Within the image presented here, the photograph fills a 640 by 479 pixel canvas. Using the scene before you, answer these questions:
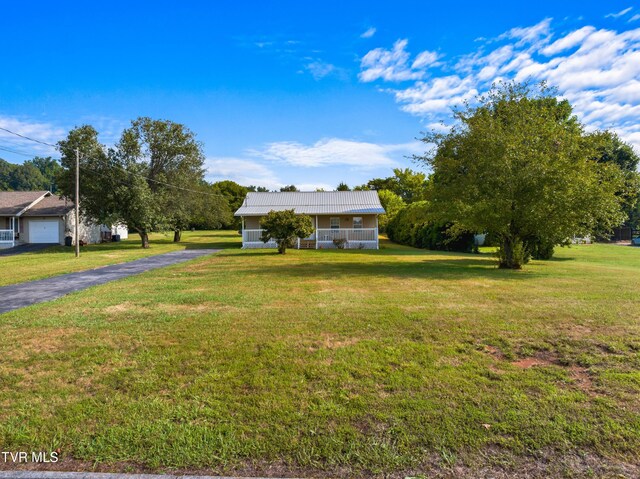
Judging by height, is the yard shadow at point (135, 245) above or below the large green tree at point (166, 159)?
below

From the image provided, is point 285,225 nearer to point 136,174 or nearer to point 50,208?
point 136,174

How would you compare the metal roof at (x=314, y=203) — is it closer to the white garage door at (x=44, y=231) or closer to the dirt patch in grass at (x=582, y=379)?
the white garage door at (x=44, y=231)

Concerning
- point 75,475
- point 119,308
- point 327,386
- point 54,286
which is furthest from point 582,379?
point 54,286

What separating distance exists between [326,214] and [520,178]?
584 inches

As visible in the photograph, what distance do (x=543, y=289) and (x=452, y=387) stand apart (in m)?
6.26

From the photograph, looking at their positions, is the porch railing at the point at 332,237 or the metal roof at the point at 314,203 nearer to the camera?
the porch railing at the point at 332,237

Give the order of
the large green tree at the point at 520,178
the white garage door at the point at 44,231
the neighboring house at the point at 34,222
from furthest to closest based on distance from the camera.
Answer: the white garage door at the point at 44,231 < the neighboring house at the point at 34,222 < the large green tree at the point at 520,178

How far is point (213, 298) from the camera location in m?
7.52

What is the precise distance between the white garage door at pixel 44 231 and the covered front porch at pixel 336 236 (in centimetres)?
1431

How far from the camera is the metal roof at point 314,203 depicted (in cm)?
2519

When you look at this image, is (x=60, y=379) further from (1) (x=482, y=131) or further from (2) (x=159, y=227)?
(2) (x=159, y=227)

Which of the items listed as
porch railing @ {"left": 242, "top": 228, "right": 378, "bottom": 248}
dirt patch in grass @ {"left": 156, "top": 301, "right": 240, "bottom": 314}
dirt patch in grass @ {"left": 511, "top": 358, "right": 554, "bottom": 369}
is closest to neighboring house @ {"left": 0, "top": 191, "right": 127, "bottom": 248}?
porch railing @ {"left": 242, "top": 228, "right": 378, "bottom": 248}

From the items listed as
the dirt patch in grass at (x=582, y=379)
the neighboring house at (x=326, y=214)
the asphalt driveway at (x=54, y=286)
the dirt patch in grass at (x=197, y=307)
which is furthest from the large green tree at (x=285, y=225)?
the dirt patch in grass at (x=582, y=379)

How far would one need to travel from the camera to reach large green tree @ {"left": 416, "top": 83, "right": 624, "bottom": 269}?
36.8ft
